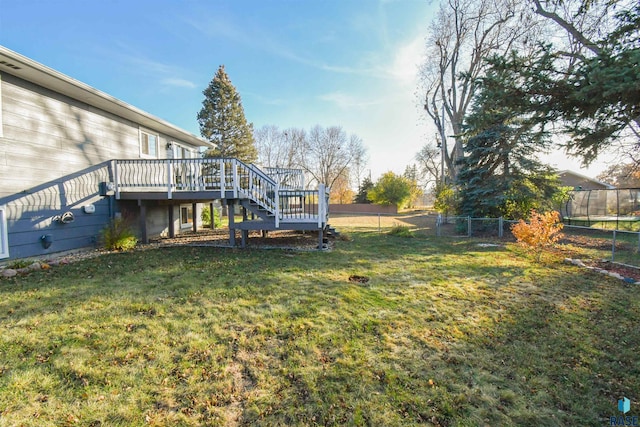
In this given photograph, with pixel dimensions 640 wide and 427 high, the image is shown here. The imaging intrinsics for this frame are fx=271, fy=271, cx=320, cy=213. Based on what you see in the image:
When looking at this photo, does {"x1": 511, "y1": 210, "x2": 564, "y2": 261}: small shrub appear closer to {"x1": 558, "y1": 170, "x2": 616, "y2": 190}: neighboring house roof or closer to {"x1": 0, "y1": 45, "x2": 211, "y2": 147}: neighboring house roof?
{"x1": 0, "y1": 45, "x2": 211, "y2": 147}: neighboring house roof

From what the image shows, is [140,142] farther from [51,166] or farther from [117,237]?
[117,237]

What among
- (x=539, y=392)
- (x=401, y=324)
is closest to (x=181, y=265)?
(x=401, y=324)

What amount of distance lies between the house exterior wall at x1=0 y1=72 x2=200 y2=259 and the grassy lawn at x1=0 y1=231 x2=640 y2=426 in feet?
5.64

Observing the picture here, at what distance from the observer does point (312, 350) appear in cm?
294

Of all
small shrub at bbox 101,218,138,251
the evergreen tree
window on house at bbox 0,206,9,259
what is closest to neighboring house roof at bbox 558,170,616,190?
the evergreen tree

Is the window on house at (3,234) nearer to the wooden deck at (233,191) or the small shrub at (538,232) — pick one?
the wooden deck at (233,191)

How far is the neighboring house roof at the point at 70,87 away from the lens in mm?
5402

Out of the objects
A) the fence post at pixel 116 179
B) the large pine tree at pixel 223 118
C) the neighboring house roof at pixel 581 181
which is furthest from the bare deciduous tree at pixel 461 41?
the large pine tree at pixel 223 118

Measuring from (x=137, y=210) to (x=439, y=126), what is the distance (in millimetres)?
20361

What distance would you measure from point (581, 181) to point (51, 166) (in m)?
33.5

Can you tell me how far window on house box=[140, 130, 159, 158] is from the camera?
10.0 metres

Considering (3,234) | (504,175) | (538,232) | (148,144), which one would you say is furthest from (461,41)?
(3,234)

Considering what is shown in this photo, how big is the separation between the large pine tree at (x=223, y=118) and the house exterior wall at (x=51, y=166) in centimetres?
1926

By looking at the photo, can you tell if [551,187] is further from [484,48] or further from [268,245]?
[268,245]
